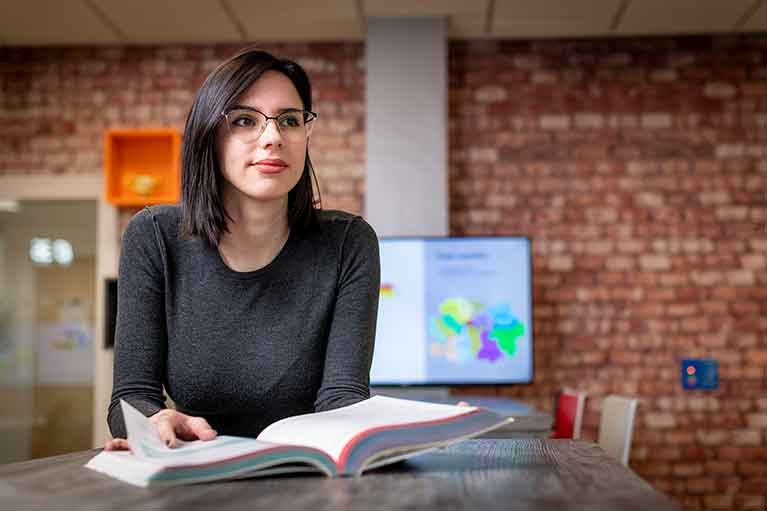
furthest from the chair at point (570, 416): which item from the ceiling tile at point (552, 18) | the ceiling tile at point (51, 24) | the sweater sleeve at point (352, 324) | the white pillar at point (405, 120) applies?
the ceiling tile at point (51, 24)

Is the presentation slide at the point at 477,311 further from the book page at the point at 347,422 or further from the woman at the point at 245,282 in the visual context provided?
the book page at the point at 347,422

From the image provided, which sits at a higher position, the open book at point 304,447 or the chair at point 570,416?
the open book at point 304,447

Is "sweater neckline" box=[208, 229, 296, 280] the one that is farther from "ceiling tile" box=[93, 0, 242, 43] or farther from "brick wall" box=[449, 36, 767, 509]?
"brick wall" box=[449, 36, 767, 509]

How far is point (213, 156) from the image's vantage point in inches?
63.7

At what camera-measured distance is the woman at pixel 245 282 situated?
1.51 meters

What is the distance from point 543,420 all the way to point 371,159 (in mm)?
1949

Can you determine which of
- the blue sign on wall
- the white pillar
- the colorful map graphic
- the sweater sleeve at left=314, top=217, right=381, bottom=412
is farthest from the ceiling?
the sweater sleeve at left=314, top=217, right=381, bottom=412

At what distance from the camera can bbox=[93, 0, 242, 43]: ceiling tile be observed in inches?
171

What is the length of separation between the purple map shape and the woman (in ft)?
8.86

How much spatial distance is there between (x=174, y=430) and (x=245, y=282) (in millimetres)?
404

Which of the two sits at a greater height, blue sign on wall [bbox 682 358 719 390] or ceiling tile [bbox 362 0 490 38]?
ceiling tile [bbox 362 0 490 38]

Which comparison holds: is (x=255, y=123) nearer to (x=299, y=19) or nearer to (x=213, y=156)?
(x=213, y=156)

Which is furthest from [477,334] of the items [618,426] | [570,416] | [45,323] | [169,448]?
[169,448]

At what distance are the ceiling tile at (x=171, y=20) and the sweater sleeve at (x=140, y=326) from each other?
3006 mm
